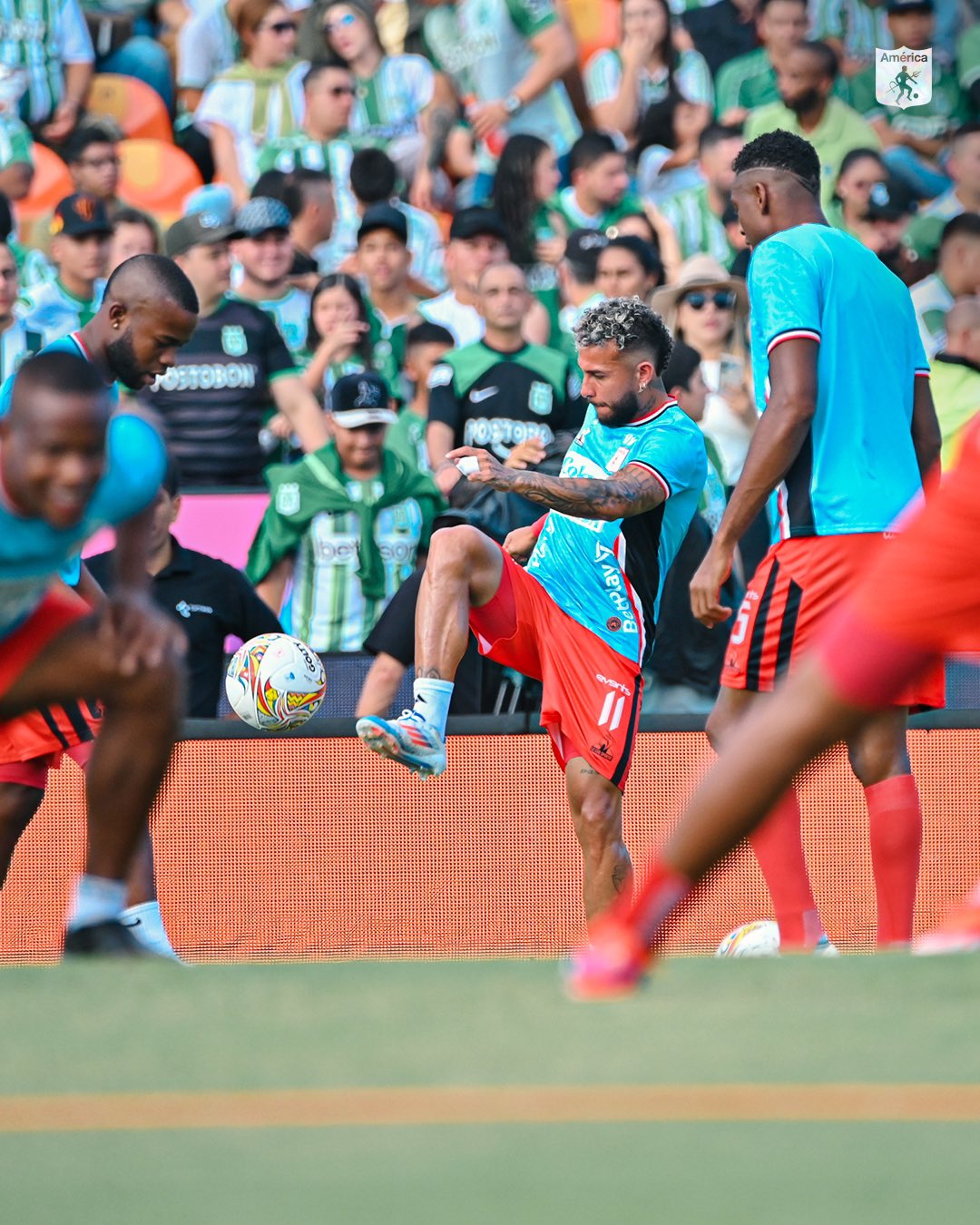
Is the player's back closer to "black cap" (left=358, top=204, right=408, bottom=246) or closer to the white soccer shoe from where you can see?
the white soccer shoe

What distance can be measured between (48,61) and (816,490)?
8.35m

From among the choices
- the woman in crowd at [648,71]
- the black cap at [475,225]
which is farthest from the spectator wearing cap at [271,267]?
the woman in crowd at [648,71]

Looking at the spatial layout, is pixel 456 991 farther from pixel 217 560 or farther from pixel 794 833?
pixel 217 560

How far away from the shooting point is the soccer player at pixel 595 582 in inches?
266

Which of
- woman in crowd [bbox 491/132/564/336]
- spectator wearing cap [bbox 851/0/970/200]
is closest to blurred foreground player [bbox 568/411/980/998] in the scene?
woman in crowd [bbox 491/132/564/336]

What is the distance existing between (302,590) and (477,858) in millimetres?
1671

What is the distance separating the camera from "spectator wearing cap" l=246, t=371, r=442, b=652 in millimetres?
9297

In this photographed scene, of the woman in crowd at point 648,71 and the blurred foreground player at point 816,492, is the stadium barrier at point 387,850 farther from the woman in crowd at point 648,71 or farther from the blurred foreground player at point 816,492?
the woman in crowd at point 648,71

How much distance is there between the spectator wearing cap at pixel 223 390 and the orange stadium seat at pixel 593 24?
4738mm

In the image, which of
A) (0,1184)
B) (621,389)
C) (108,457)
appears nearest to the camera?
(0,1184)

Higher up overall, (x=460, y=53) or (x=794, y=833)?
(x=460, y=53)

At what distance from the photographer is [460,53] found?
528 inches

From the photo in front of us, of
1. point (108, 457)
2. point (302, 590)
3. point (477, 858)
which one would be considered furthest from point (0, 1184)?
point (302, 590)

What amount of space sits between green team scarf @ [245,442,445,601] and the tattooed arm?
255 cm
